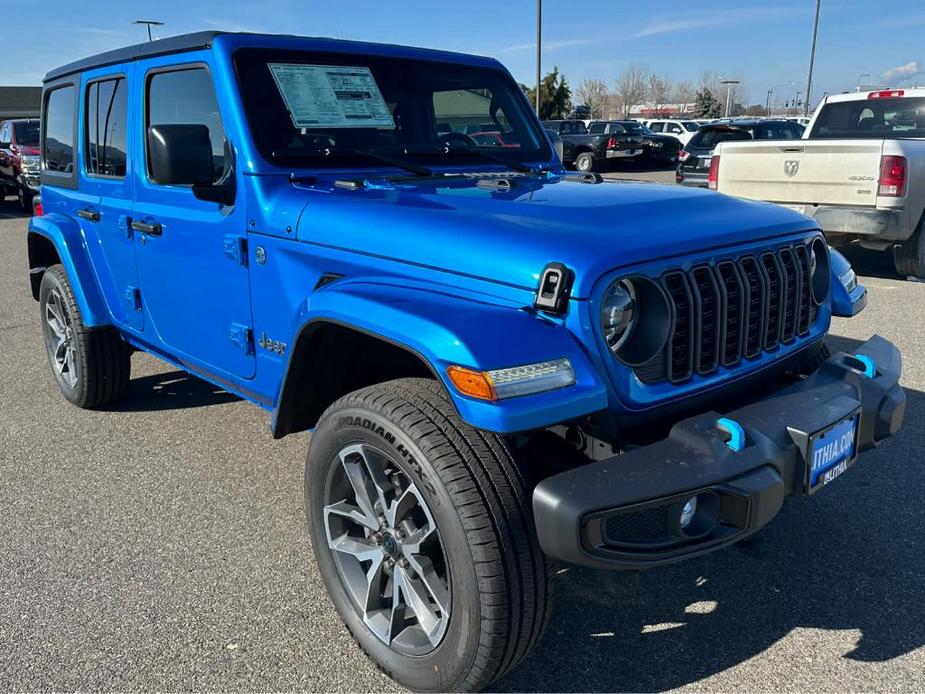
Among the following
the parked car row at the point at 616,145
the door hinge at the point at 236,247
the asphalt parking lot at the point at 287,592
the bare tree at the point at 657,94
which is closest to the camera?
the asphalt parking lot at the point at 287,592

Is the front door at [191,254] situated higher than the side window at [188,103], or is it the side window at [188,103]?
the side window at [188,103]

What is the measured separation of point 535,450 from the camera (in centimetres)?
236

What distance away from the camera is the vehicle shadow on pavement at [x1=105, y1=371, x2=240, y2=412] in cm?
476

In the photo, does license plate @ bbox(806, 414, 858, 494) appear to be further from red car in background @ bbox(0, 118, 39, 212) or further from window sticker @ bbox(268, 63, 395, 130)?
red car in background @ bbox(0, 118, 39, 212)

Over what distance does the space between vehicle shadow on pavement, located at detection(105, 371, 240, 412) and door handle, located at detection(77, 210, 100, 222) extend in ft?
3.81

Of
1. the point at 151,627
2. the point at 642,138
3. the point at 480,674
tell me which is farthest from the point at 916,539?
the point at 642,138

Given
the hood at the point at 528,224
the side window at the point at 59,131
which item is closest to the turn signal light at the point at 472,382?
the hood at the point at 528,224

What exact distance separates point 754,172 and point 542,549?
7.19m

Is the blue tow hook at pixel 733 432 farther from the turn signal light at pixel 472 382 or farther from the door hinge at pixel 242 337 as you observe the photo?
the door hinge at pixel 242 337

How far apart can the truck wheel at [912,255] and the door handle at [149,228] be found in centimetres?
723

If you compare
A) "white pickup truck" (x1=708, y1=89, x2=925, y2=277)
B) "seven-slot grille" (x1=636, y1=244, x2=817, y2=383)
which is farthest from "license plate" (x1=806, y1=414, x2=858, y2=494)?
"white pickup truck" (x1=708, y1=89, x2=925, y2=277)

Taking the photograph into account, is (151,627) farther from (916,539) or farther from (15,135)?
(15,135)

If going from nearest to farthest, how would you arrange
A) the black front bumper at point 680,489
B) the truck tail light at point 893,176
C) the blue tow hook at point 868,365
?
the black front bumper at point 680,489, the blue tow hook at point 868,365, the truck tail light at point 893,176

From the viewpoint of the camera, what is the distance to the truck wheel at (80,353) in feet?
14.4
